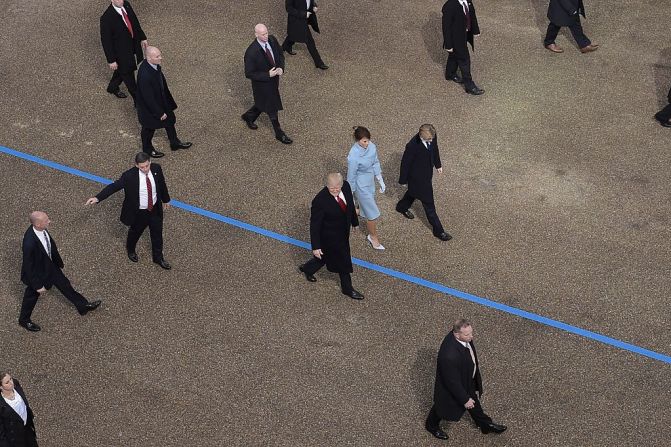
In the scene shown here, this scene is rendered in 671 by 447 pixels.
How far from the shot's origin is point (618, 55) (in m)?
15.8

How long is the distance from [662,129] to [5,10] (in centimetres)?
1187

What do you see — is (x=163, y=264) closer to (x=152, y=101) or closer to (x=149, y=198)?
(x=149, y=198)

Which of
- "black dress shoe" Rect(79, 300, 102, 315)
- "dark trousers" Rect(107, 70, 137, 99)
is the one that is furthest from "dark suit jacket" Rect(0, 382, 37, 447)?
"dark trousers" Rect(107, 70, 137, 99)

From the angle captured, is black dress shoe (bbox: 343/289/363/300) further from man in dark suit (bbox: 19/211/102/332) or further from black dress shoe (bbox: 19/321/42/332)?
black dress shoe (bbox: 19/321/42/332)

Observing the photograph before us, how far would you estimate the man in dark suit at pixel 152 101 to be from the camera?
12523mm

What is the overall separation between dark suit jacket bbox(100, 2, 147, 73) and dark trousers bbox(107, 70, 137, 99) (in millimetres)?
105

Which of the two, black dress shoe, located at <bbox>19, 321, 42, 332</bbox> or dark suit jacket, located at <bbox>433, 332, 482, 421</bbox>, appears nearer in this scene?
dark suit jacket, located at <bbox>433, 332, 482, 421</bbox>

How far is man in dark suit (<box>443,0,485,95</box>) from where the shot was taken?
1450 centimetres

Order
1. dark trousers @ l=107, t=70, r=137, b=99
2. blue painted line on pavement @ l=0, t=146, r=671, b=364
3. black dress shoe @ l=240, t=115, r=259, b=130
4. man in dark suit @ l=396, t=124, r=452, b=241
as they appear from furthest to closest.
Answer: dark trousers @ l=107, t=70, r=137, b=99
black dress shoe @ l=240, t=115, r=259, b=130
man in dark suit @ l=396, t=124, r=452, b=241
blue painted line on pavement @ l=0, t=146, r=671, b=364

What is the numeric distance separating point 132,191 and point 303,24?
213 inches

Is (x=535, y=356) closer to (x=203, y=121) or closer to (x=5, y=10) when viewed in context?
(x=203, y=121)

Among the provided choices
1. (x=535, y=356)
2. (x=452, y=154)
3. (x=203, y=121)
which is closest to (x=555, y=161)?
(x=452, y=154)

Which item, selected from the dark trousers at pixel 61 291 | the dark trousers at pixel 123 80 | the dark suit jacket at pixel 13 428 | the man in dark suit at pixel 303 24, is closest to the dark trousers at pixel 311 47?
the man in dark suit at pixel 303 24

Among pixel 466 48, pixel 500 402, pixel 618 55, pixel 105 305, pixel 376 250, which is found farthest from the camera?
pixel 618 55
